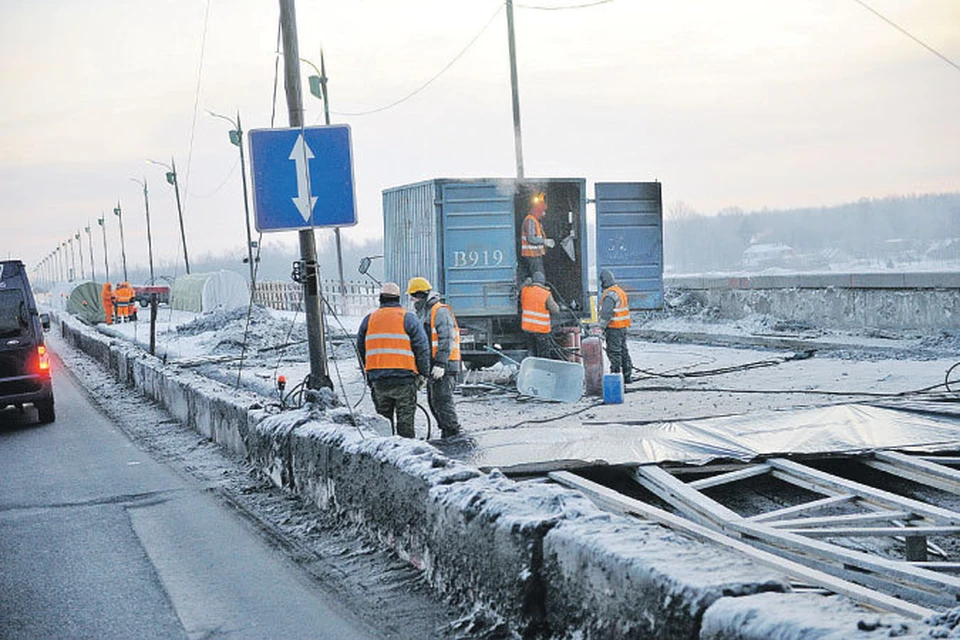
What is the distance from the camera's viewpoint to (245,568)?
22.4 ft

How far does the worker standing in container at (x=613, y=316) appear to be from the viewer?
17.4 meters

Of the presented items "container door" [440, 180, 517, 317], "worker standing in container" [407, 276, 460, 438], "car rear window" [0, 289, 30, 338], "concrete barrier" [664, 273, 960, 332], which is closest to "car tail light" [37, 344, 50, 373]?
"car rear window" [0, 289, 30, 338]

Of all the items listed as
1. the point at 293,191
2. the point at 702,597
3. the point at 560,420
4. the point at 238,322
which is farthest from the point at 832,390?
the point at 238,322

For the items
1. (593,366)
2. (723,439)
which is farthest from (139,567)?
(593,366)

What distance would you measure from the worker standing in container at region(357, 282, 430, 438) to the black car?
7324 millimetres

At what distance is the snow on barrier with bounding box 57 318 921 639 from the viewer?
338 centimetres

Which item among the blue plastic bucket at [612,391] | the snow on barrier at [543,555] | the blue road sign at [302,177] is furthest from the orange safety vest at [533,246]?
the snow on barrier at [543,555]

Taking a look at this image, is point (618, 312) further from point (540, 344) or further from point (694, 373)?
point (694, 373)

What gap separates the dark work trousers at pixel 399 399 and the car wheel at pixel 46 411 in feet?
25.0

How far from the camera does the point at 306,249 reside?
40.4 ft

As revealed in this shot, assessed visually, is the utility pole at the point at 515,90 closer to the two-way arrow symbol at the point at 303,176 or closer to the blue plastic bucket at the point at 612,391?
the blue plastic bucket at the point at 612,391

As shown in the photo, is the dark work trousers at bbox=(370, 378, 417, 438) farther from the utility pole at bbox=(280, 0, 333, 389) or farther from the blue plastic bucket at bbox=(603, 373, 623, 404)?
the blue plastic bucket at bbox=(603, 373, 623, 404)

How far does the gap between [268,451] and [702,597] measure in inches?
261

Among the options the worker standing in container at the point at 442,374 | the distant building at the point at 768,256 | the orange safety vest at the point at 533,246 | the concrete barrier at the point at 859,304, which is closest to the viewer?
the worker standing in container at the point at 442,374
